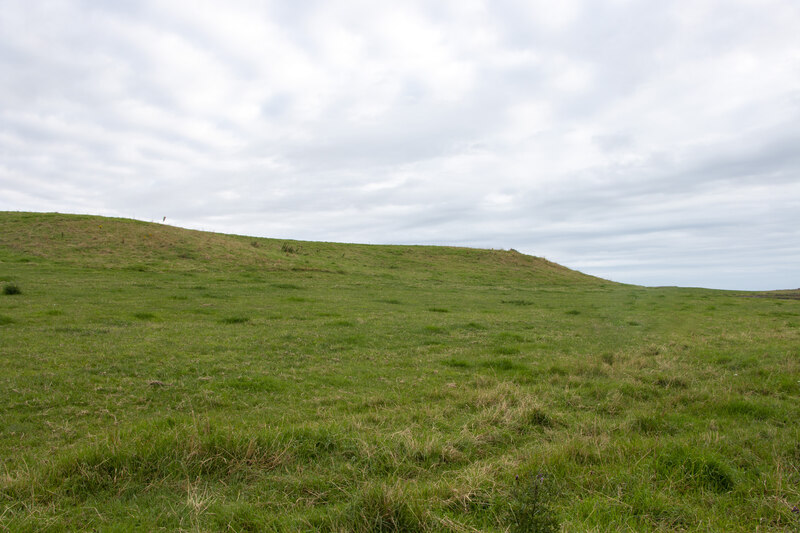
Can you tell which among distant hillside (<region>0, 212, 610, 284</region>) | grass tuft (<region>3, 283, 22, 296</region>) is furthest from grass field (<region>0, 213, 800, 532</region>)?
distant hillside (<region>0, 212, 610, 284</region>)

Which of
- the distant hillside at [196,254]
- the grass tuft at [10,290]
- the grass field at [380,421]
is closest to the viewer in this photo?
the grass field at [380,421]

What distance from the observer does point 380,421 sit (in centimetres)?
734

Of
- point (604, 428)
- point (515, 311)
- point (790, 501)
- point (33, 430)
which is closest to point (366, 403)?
point (604, 428)

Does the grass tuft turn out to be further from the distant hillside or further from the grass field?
the distant hillside

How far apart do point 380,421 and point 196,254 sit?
34.7 meters

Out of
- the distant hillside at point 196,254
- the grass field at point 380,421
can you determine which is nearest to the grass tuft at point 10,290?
the grass field at point 380,421

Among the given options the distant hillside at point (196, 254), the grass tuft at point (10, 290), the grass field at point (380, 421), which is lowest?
→ the grass field at point (380, 421)

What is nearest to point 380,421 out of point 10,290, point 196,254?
point 10,290

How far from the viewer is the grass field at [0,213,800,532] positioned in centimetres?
429

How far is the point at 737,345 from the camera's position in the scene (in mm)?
14648

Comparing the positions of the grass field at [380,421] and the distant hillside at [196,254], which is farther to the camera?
the distant hillside at [196,254]

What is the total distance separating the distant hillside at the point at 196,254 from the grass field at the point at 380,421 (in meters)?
14.6

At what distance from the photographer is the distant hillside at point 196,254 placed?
3341 centimetres

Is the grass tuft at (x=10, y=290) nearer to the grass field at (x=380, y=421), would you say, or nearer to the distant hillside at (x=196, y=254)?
the grass field at (x=380, y=421)
